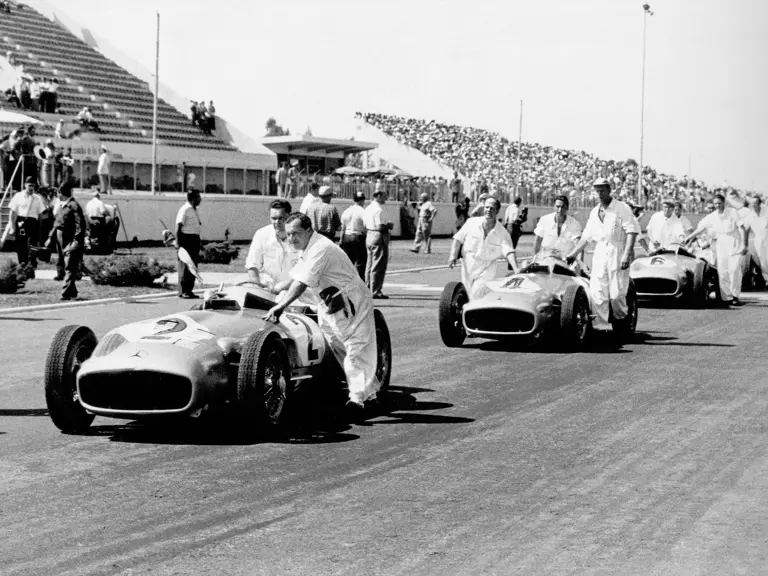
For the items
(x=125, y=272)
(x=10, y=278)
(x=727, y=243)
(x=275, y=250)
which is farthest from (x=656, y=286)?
(x=10, y=278)

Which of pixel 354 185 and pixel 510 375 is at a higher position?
pixel 354 185

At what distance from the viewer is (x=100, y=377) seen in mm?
8008

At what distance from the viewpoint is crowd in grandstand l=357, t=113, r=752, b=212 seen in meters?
72.2

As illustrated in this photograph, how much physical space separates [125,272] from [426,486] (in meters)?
15.4

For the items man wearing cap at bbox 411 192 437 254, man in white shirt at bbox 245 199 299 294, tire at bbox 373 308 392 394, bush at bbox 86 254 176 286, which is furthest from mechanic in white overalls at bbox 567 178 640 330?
man wearing cap at bbox 411 192 437 254

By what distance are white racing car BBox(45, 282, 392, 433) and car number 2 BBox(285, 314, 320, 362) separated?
26cm

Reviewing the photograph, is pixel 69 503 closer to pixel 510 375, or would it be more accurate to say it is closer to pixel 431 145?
pixel 510 375

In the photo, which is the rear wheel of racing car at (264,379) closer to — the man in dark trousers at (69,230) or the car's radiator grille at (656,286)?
the man in dark trousers at (69,230)

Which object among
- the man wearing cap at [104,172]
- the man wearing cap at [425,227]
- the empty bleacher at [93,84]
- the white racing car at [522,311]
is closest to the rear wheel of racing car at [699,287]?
the white racing car at [522,311]

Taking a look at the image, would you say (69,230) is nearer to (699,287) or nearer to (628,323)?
(628,323)

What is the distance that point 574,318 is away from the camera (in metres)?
13.1

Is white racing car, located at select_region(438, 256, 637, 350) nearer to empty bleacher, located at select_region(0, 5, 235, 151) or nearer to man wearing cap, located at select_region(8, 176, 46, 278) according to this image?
man wearing cap, located at select_region(8, 176, 46, 278)

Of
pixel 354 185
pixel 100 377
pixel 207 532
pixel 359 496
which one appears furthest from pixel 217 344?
pixel 354 185

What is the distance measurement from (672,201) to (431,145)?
57.2m
